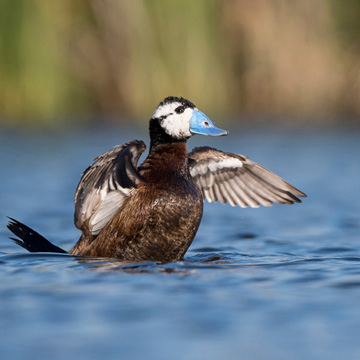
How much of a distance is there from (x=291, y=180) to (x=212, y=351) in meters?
6.97

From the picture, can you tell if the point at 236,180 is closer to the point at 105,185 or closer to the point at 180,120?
the point at 180,120

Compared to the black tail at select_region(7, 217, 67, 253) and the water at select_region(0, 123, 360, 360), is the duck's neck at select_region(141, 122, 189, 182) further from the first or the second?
the black tail at select_region(7, 217, 67, 253)

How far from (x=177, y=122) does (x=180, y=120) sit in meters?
0.03

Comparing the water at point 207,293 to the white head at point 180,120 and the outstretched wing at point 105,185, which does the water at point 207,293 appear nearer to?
the outstretched wing at point 105,185

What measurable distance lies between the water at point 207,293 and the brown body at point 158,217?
0.15 meters

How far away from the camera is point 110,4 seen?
487 inches

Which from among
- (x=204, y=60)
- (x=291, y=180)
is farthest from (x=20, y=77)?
(x=291, y=180)

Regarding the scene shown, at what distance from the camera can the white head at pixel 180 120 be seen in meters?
5.40

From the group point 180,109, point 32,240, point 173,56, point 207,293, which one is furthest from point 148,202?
point 173,56

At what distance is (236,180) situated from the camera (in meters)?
6.43

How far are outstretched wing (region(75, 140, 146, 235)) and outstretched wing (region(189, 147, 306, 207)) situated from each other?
3.22 ft

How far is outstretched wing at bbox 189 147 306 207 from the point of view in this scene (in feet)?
20.3

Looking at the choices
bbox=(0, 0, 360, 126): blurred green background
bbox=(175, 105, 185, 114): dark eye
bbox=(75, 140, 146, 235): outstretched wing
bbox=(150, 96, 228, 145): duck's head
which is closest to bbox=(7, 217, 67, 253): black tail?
bbox=(75, 140, 146, 235): outstretched wing

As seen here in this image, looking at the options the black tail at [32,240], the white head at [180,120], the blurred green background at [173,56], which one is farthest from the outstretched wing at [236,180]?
the blurred green background at [173,56]
